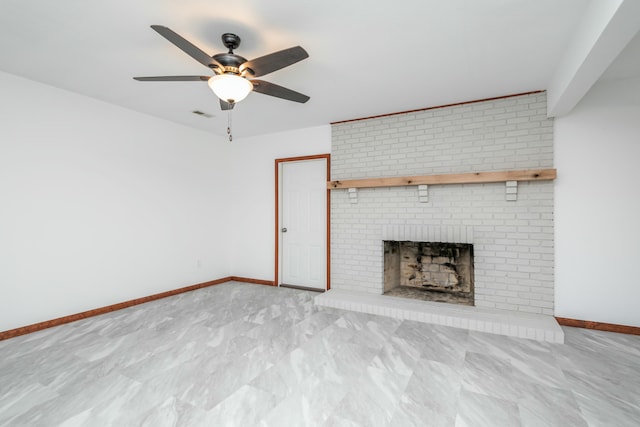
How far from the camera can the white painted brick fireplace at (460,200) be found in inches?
132

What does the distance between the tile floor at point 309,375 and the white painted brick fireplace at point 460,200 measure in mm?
782

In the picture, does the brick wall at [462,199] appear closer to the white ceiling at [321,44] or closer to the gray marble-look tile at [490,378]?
the white ceiling at [321,44]

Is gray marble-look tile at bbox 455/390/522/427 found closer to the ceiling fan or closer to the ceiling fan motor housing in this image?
the ceiling fan

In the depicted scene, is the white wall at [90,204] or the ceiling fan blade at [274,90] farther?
the white wall at [90,204]

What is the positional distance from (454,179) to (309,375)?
272cm

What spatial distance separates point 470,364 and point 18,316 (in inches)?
170

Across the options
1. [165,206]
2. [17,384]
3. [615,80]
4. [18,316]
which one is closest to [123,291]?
[18,316]

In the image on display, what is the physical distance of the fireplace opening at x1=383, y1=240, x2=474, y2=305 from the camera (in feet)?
13.2

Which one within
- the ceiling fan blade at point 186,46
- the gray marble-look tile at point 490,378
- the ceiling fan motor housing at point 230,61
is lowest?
the gray marble-look tile at point 490,378

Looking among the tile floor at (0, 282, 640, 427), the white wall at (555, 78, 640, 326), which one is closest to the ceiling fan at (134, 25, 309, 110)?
the tile floor at (0, 282, 640, 427)

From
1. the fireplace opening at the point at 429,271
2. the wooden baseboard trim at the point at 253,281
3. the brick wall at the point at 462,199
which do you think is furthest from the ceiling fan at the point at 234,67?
the wooden baseboard trim at the point at 253,281

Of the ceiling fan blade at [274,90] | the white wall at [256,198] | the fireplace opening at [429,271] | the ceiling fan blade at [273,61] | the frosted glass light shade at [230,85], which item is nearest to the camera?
the ceiling fan blade at [273,61]

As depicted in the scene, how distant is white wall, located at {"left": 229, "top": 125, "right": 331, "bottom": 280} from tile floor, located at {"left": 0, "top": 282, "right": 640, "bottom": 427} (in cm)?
194

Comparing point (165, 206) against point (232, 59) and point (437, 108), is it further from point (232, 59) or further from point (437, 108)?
point (437, 108)
